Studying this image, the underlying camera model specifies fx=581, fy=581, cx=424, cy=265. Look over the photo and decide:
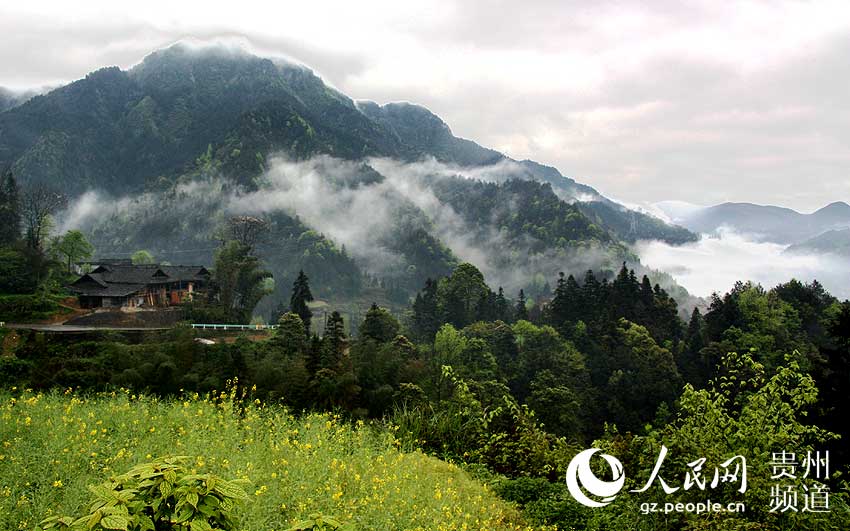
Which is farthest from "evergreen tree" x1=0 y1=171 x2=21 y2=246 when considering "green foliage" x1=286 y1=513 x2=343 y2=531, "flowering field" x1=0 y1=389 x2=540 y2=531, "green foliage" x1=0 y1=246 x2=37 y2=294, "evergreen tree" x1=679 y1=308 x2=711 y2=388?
"evergreen tree" x1=679 y1=308 x2=711 y2=388

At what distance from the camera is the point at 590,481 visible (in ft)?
24.0

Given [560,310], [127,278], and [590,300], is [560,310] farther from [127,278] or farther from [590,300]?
[127,278]

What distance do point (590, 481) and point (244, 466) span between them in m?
4.26

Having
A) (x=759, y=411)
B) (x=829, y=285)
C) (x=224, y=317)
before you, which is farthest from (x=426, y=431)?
(x=829, y=285)

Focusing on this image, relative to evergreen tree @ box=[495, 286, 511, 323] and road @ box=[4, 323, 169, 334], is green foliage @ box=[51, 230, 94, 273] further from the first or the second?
evergreen tree @ box=[495, 286, 511, 323]

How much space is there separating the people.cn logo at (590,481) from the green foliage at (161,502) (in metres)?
4.93

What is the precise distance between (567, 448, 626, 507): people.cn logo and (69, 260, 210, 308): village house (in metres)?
32.8

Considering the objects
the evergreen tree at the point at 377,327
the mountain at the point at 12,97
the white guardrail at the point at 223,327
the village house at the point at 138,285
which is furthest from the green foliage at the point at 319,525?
the mountain at the point at 12,97

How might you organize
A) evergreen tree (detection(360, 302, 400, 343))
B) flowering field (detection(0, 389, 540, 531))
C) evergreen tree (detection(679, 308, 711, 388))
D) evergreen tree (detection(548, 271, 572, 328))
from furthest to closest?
evergreen tree (detection(548, 271, 572, 328)), evergreen tree (detection(679, 308, 711, 388)), evergreen tree (detection(360, 302, 400, 343)), flowering field (detection(0, 389, 540, 531))

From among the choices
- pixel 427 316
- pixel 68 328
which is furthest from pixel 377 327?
pixel 427 316

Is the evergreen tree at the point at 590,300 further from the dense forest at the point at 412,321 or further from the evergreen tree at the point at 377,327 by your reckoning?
the evergreen tree at the point at 377,327

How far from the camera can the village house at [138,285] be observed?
110ft

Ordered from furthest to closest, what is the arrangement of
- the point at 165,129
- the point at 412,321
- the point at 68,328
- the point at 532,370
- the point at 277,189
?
the point at 165,129 < the point at 277,189 < the point at 412,321 < the point at 532,370 < the point at 68,328

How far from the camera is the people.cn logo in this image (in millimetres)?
6930
